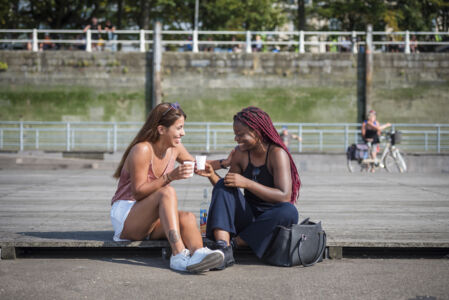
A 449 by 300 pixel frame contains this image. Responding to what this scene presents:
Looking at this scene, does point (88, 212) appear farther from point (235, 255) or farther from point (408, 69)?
point (408, 69)

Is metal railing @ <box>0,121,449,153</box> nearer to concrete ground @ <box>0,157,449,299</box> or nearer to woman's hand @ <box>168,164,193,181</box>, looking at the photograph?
concrete ground @ <box>0,157,449,299</box>

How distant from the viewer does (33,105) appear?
25250 millimetres

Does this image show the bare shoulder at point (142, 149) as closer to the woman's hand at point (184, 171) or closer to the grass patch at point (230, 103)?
the woman's hand at point (184, 171)

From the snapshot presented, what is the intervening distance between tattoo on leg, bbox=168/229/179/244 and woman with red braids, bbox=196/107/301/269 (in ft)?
1.01

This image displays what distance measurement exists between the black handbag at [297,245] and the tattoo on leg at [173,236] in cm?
72

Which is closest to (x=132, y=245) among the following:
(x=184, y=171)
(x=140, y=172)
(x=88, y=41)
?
(x=140, y=172)

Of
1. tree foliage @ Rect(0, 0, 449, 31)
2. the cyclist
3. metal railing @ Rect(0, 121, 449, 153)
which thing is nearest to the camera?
the cyclist

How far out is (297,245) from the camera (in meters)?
4.16

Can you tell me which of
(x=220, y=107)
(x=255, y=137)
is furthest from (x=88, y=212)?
(x=220, y=107)

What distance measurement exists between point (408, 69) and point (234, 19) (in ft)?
34.8

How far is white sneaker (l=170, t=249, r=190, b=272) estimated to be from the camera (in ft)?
13.1

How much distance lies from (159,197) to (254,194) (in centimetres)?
75

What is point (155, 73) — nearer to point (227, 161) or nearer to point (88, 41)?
point (88, 41)

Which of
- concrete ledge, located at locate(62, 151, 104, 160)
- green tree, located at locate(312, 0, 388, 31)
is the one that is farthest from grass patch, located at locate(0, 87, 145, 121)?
green tree, located at locate(312, 0, 388, 31)
